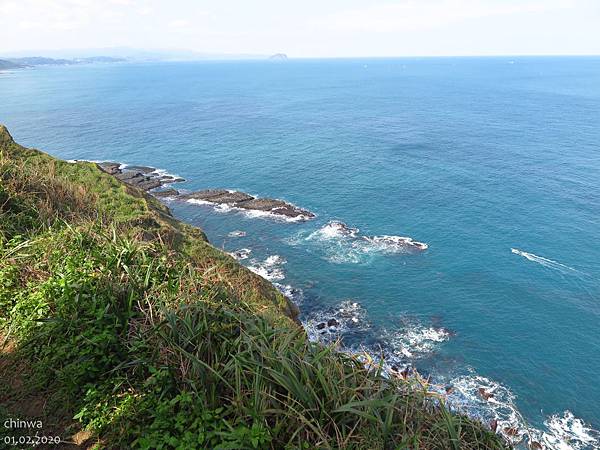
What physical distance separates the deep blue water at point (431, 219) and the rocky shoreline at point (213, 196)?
2.65 metres

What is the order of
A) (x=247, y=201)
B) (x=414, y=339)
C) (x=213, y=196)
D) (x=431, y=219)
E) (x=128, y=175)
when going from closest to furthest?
(x=414, y=339)
(x=431, y=219)
(x=247, y=201)
(x=213, y=196)
(x=128, y=175)

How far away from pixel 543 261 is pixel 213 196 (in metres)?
47.1

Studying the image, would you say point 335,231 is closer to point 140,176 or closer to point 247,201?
point 247,201

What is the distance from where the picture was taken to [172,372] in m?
7.05

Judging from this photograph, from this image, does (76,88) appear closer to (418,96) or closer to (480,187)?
(418,96)

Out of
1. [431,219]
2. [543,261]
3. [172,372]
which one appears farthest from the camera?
[431,219]

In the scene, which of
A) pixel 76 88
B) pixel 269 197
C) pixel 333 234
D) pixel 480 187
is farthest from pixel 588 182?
pixel 76 88

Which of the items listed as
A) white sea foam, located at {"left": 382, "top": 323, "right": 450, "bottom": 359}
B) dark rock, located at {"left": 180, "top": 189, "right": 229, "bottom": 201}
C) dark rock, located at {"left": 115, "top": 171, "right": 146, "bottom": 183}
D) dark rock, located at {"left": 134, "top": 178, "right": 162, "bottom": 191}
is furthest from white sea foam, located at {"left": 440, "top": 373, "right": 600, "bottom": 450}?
dark rock, located at {"left": 115, "top": 171, "right": 146, "bottom": 183}

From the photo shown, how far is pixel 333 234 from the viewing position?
51.3 meters

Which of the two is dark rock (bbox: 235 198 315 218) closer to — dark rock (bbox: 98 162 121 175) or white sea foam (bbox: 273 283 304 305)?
white sea foam (bbox: 273 283 304 305)

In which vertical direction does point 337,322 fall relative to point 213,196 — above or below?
below

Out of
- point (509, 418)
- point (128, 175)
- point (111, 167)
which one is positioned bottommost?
point (509, 418)

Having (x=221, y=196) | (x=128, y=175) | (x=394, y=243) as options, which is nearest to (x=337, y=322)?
(x=394, y=243)

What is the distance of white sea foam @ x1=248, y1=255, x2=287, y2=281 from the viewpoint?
4240 centimetres
